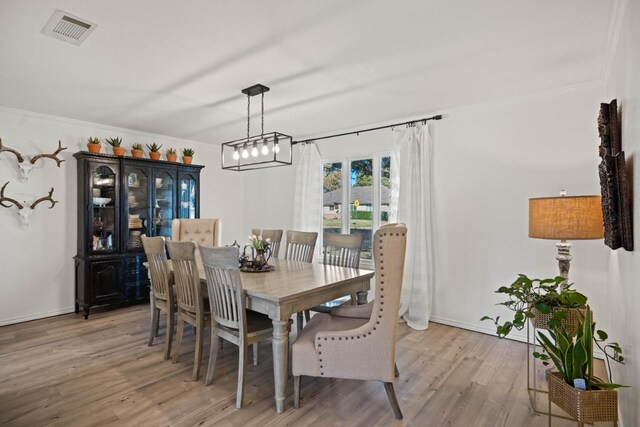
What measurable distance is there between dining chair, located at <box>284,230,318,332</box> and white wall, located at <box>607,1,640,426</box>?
8.44 feet

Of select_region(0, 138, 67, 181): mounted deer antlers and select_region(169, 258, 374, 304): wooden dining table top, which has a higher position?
select_region(0, 138, 67, 181): mounted deer antlers

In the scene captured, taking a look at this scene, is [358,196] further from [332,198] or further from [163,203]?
[163,203]

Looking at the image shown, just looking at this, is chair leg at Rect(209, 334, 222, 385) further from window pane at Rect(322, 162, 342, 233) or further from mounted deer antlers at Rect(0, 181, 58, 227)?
mounted deer antlers at Rect(0, 181, 58, 227)

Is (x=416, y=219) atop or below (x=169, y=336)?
atop

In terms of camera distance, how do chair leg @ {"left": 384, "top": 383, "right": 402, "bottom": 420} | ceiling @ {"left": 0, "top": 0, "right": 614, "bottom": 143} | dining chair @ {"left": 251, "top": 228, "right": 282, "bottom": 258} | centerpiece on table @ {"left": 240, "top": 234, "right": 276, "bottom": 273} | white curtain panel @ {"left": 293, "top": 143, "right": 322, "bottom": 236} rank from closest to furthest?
1. ceiling @ {"left": 0, "top": 0, "right": 614, "bottom": 143}
2. chair leg @ {"left": 384, "top": 383, "right": 402, "bottom": 420}
3. centerpiece on table @ {"left": 240, "top": 234, "right": 276, "bottom": 273}
4. dining chair @ {"left": 251, "top": 228, "right": 282, "bottom": 258}
5. white curtain panel @ {"left": 293, "top": 143, "right": 322, "bottom": 236}

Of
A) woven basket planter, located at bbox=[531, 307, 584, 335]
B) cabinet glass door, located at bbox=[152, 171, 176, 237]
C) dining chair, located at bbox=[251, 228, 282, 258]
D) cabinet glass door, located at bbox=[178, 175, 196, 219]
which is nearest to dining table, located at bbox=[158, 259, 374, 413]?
dining chair, located at bbox=[251, 228, 282, 258]

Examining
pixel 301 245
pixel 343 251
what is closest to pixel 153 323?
pixel 301 245

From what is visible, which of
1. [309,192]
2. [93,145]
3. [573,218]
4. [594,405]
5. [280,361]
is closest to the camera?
[594,405]

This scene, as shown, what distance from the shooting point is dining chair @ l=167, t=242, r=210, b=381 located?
2.60 meters

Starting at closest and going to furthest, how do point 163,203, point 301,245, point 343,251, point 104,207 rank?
Answer: point 343,251
point 301,245
point 104,207
point 163,203

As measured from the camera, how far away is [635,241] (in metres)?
1.62

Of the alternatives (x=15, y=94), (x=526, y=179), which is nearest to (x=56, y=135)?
(x=15, y=94)

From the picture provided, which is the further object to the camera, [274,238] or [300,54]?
[274,238]

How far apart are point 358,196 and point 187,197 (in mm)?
2609
